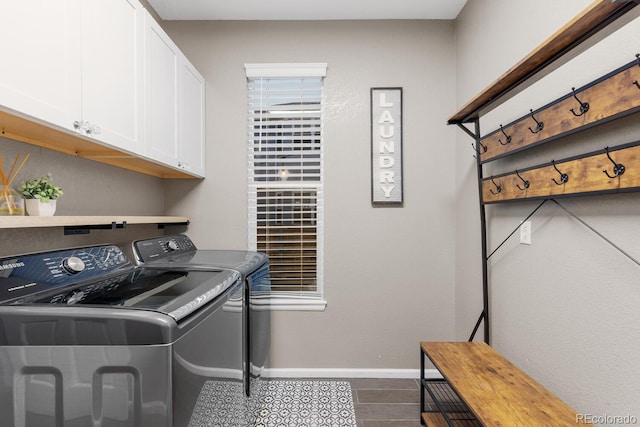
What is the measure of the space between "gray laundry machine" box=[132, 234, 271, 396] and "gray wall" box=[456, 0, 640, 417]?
4.60 ft

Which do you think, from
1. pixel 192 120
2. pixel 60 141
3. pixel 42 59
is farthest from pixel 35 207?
pixel 192 120

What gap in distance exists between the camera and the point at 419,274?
2633 millimetres

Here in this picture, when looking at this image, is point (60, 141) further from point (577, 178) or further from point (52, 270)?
point (577, 178)

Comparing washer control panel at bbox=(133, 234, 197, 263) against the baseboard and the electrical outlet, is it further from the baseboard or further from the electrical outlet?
the electrical outlet

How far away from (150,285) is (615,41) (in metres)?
1.90

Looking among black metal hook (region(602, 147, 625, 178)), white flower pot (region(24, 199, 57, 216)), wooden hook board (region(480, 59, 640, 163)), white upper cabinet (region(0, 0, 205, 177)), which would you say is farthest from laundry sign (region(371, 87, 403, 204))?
white flower pot (region(24, 199, 57, 216))

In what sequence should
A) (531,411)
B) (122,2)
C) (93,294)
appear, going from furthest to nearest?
(122,2), (531,411), (93,294)

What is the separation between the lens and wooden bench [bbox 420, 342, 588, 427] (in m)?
1.18

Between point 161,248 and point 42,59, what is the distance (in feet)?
3.86

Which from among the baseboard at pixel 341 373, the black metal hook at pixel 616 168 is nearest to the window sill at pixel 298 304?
the baseboard at pixel 341 373

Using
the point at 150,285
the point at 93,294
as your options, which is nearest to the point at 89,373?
the point at 93,294

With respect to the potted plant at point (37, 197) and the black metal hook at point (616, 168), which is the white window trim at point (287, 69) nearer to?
the potted plant at point (37, 197)

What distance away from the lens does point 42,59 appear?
107 centimetres

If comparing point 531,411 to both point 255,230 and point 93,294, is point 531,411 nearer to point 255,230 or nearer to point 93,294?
point 93,294
